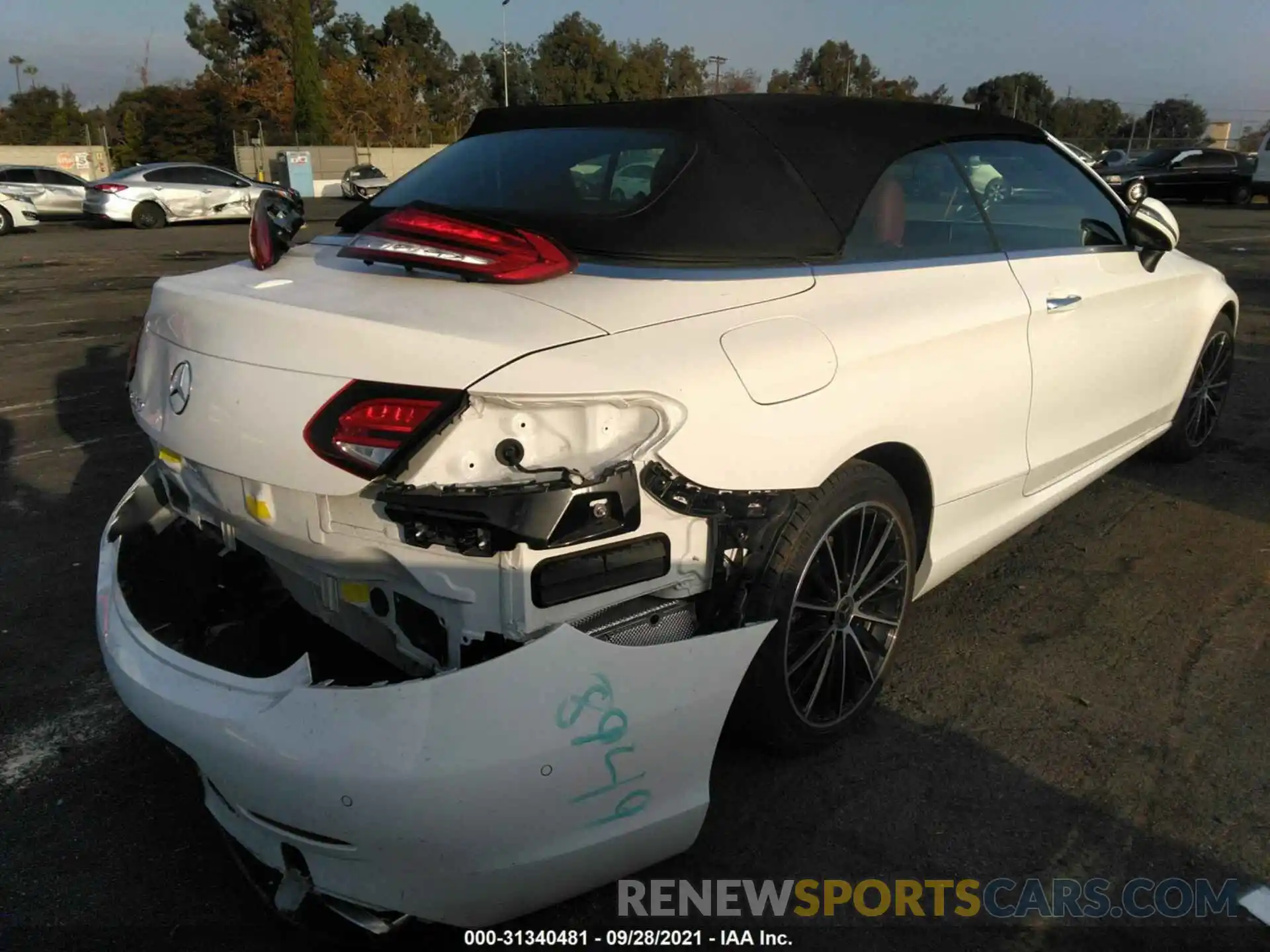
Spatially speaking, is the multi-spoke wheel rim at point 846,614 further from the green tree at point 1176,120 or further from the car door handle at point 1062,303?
the green tree at point 1176,120

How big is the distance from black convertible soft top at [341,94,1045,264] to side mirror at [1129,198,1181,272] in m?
1.18

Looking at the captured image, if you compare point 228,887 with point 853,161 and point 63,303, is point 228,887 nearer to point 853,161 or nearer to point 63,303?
point 853,161

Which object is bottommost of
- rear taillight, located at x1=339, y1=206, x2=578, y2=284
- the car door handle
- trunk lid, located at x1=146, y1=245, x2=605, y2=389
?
the car door handle

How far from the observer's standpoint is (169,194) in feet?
70.5

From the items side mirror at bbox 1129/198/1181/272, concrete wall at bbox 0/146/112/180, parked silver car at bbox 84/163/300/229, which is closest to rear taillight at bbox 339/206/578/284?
side mirror at bbox 1129/198/1181/272

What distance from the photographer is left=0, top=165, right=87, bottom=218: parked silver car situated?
70.7 feet

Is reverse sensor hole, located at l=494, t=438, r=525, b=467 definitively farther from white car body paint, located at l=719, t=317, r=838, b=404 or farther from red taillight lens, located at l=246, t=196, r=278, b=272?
red taillight lens, located at l=246, t=196, r=278, b=272

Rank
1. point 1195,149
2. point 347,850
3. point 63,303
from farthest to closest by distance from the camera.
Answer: point 1195,149 → point 63,303 → point 347,850

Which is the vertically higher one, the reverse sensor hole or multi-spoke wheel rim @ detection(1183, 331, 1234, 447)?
the reverse sensor hole

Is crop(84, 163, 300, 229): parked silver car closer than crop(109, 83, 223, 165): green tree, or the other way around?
crop(84, 163, 300, 229): parked silver car

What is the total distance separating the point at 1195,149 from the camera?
983 inches

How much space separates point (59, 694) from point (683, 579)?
85.8 inches

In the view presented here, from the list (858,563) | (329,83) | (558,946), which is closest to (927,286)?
(858,563)

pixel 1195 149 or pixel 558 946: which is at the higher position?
pixel 1195 149
